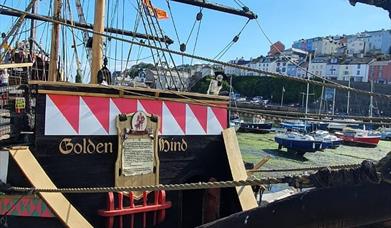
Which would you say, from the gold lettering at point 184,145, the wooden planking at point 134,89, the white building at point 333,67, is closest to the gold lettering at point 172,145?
the gold lettering at point 184,145

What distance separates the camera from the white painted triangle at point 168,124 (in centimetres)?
499

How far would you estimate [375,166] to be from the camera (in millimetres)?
1977

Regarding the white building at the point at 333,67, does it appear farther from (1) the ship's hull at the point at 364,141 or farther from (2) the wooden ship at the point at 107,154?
(2) the wooden ship at the point at 107,154

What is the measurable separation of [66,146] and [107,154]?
1.44 feet

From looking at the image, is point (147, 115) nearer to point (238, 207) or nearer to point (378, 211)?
point (238, 207)

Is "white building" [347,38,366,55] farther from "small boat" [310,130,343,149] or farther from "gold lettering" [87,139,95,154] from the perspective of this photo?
"gold lettering" [87,139,95,154]

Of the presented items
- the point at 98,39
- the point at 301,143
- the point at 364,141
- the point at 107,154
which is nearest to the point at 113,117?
the point at 107,154

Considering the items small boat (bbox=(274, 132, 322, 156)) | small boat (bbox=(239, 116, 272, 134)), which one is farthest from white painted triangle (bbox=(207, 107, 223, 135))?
small boat (bbox=(239, 116, 272, 134))

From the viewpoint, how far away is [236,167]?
5.66m

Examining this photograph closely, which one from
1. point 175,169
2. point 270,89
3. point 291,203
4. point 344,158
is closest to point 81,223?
point 175,169

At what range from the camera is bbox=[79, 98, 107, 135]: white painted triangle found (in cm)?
443

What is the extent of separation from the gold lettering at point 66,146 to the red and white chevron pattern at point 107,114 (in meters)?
0.07

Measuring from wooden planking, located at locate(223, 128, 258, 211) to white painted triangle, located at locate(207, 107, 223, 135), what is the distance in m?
0.12

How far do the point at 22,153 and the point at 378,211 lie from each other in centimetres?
312
